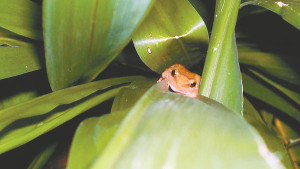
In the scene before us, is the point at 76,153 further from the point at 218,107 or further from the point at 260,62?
the point at 260,62

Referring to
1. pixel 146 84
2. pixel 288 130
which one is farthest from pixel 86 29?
pixel 288 130

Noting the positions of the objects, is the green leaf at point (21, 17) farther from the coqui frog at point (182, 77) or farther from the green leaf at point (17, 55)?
the coqui frog at point (182, 77)

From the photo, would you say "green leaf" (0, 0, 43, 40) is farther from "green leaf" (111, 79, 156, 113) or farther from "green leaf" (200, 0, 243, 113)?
"green leaf" (200, 0, 243, 113)

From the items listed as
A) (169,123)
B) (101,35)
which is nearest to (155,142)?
(169,123)

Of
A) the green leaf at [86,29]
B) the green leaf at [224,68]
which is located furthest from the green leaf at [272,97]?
the green leaf at [86,29]

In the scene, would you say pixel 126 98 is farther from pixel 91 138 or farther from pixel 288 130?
pixel 288 130
